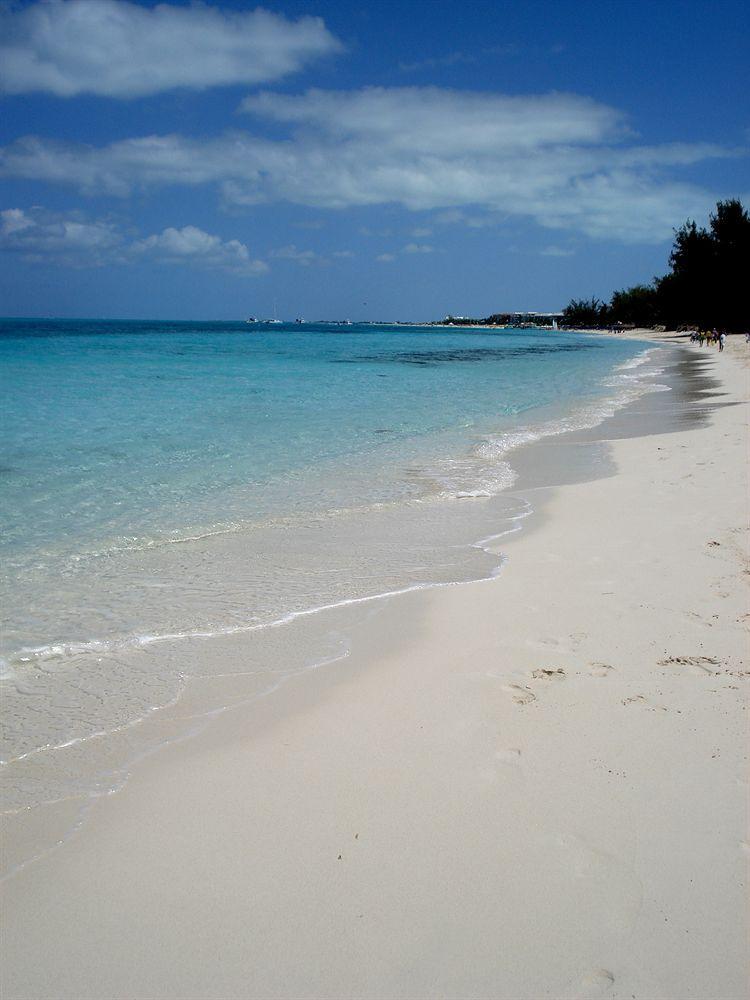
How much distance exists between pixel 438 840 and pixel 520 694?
4.02 ft

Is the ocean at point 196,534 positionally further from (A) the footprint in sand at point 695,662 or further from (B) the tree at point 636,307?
(B) the tree at point 636,307

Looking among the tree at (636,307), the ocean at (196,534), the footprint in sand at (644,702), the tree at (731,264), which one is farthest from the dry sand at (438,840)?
the tree at (636,307)

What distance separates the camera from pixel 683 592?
5.23m

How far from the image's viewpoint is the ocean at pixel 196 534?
4172 mm

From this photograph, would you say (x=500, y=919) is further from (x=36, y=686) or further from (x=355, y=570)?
(x=355, y=570)

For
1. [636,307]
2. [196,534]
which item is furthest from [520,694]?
[636,307]

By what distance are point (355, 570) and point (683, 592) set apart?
2578 millimetres

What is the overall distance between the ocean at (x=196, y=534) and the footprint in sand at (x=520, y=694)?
121 centimetres

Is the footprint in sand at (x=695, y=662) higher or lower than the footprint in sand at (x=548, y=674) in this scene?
higher

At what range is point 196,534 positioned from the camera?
7387 mm

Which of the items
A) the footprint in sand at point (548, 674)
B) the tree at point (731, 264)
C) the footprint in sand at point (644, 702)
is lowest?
the footprint in sand at point (644, 702)

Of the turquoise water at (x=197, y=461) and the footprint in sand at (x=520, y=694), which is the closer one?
the footprint in sand at (x=520, y=694)

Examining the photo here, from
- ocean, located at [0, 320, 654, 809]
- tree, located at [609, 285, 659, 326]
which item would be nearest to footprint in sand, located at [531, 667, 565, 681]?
ocean, located at [0, 320, 654, 809]

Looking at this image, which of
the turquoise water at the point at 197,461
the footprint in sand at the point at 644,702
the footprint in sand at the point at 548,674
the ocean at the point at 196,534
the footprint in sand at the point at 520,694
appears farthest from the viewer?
the turquoise water at the point at 197,461
